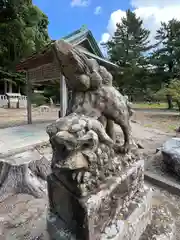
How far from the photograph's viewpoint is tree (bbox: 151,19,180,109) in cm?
1389

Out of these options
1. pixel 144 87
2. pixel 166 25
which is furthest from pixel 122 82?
pixel 166 25

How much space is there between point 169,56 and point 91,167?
51.5ft

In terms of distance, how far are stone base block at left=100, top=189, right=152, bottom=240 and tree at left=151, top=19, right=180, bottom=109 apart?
1355cm

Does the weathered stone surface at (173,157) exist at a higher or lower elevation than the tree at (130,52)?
lower

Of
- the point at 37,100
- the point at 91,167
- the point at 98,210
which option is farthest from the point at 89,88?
the point at 37,100

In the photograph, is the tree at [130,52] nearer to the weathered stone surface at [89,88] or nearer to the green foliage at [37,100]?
the green foliage at [37,100]

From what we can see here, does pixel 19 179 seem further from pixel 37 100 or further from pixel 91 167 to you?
pixel 37 100

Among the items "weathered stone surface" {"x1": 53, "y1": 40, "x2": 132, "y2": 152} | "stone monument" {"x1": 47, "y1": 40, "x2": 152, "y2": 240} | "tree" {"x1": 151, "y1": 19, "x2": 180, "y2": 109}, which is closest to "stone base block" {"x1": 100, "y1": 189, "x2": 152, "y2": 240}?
"stone monument" {"x1": 47, "y1": 40, "x2": 152, "y2": 240}

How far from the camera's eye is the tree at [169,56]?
547 inches

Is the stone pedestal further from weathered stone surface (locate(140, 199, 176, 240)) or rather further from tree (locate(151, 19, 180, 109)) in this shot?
tree (locate(151, 19, 180, 109))

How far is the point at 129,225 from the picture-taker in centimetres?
134

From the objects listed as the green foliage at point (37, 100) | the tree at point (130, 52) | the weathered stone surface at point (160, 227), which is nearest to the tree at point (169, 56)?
the tree at point (130, 52)

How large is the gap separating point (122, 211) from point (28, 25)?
14.1 m

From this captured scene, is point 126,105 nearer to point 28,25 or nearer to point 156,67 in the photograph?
point 28,25
